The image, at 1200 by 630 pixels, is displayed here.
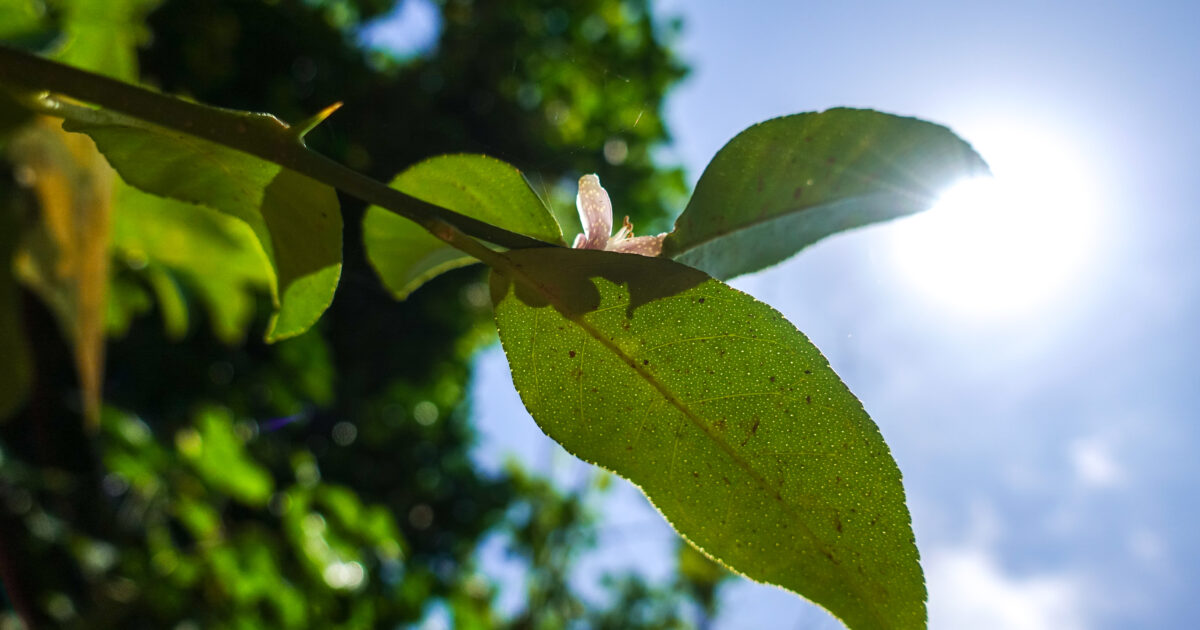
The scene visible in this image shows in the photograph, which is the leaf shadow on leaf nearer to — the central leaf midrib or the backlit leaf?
the central leaf midrib

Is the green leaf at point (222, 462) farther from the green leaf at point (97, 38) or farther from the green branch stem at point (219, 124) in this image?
the green branch stem at point (219, 124)

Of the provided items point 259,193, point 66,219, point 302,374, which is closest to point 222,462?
point 66,219

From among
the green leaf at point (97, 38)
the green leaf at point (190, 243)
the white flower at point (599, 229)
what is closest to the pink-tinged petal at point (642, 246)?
the white flower at point (599, 229)

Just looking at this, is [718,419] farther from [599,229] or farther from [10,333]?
[10,333]

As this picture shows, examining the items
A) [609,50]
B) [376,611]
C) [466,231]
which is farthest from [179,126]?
[609,50]

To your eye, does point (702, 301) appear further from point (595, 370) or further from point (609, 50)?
point (609, 50)

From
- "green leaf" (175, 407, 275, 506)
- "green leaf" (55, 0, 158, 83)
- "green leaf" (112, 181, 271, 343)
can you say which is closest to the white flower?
"green leaf" (112, 181, 271, 343)
